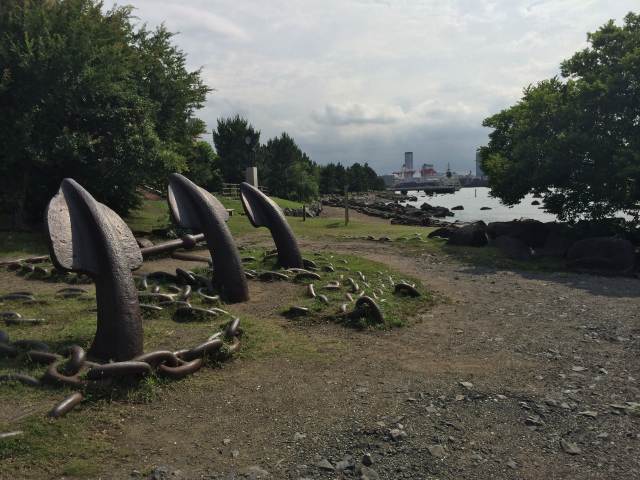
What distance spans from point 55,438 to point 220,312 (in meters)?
3.49

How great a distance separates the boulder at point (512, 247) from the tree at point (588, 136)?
206 centimetres

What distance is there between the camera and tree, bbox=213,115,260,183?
49719 millimetres

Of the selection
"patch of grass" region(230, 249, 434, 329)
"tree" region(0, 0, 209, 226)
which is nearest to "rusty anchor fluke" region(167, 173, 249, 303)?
"patch of grass" region(230, 249, 434, 329)

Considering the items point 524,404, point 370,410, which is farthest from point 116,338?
point 524,404

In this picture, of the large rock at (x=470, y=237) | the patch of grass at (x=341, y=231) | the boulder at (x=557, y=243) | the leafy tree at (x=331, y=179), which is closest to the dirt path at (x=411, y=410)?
the boulder at (x=557, y=243)

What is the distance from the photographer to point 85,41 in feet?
52.7

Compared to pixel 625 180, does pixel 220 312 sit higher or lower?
lower

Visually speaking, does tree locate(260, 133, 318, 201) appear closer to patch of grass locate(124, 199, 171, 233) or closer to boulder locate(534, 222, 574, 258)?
patch of grass locate(124, 199, 171, 233)

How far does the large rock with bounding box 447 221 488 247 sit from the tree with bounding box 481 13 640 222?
215cm

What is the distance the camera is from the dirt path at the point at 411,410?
3.69m

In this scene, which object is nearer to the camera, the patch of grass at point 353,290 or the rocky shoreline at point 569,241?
the patch of grass at point 353,290

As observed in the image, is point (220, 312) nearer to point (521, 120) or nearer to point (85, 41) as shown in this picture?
point (85, 41)

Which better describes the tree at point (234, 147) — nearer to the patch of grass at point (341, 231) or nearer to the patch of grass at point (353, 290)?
the patch of grass at point (341, 231)

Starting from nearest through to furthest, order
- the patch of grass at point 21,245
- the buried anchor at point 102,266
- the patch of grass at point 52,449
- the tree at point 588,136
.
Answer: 1. the patch of grass at point 52,449
2. the buried anchor at point 102,266
3. the patch of grass at point 21,245
4. the tree at point 588,136
